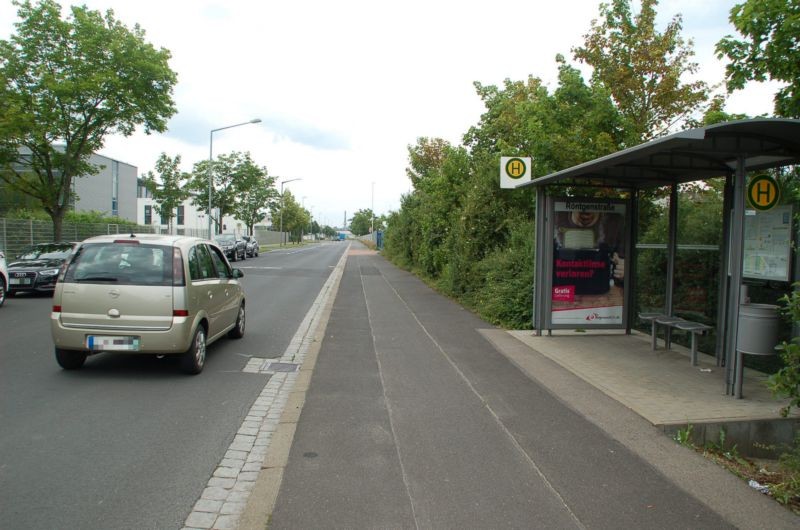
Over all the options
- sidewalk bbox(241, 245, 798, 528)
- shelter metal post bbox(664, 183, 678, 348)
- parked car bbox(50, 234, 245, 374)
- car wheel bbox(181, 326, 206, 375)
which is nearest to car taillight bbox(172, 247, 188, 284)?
parked car bbox(50, 234, 245, 374)

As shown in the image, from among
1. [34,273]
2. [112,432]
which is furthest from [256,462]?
[34,273]

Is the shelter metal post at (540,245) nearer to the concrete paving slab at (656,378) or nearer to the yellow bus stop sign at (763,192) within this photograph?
the concrete paving slab at (656,378)

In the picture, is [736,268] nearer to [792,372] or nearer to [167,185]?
[792,372]

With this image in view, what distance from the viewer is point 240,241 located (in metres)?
40.6

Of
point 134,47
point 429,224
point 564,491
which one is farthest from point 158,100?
point 564,491

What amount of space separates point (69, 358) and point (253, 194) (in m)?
54.1

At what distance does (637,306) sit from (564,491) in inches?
276

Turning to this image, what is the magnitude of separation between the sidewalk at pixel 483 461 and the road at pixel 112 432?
2.18ft

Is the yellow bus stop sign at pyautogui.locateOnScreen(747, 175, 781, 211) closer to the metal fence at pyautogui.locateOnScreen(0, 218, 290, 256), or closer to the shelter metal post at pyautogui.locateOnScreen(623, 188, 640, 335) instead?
the shelter metal post at pyautogui.locateOnScreen(623, 188, 640, 335)

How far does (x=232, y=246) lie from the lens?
3816cm

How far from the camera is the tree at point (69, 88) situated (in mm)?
20031

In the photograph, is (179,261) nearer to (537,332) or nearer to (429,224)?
(537,332)

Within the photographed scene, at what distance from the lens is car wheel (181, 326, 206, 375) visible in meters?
7.05

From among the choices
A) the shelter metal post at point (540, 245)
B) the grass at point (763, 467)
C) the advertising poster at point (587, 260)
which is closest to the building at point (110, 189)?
the shelter metal post at point (540, 245)
